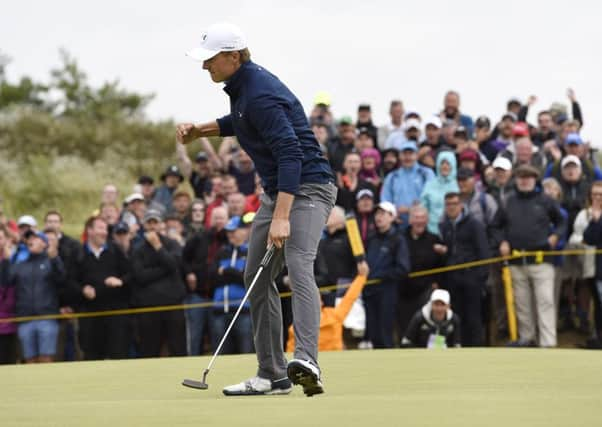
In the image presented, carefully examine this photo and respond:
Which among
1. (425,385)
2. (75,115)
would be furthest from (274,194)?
(75,115)

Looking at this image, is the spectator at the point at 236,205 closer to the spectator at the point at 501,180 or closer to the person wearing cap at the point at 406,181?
the person wearing cap at the point at 406,181

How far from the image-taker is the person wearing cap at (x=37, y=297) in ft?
49.7

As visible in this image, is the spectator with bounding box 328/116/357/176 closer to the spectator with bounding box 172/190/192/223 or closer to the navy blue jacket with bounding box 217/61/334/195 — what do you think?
the spectator with bounding box 172/190/192/223

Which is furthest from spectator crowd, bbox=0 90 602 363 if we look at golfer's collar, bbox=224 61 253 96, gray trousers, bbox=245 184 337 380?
golfer's collar, bbox=224 61 253 96

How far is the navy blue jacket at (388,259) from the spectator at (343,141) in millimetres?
2752

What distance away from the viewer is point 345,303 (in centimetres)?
1433

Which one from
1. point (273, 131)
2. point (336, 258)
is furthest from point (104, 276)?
point (273, 131)

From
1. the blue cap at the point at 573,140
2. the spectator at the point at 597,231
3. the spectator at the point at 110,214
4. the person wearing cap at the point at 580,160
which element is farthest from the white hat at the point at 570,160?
the spectator at the point at 110,214

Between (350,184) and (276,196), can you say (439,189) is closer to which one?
(350,184)

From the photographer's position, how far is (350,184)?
16.5 meters

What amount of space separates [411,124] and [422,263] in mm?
3700

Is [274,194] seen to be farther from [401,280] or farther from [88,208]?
[88,208]

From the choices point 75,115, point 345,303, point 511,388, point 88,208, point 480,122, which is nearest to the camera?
point 511,388

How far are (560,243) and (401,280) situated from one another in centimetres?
179
